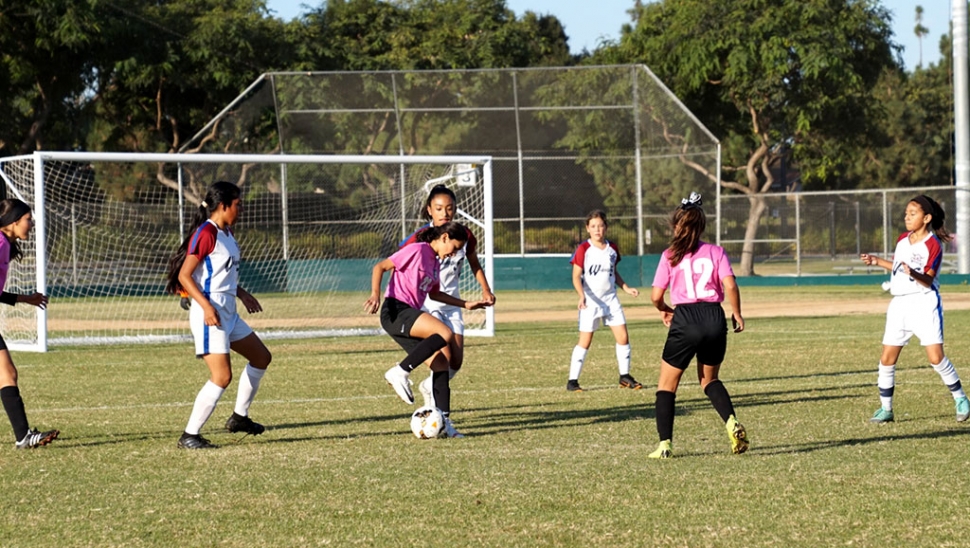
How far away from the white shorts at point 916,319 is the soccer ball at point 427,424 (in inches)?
132

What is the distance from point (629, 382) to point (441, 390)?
3.56 metres

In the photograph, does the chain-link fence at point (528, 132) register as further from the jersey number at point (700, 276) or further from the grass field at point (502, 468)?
the jersey number at point (700, 276)

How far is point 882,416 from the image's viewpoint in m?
9.59

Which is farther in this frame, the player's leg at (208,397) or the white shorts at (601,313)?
the white shorts at (601,313)

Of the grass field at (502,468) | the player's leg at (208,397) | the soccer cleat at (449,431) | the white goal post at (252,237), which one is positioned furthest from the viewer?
A: the white goal post at (252,237)

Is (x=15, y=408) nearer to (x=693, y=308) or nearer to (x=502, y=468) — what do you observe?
(x=502, y=468)

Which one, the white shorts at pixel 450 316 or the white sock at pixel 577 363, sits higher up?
the white shorts at pixel 450 316

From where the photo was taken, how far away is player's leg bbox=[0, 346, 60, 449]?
8.80 metres

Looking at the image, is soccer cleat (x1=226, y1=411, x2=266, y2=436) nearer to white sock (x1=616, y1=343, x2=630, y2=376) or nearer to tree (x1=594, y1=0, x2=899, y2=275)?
white sock (x1=616, y1=343, x2=630, y2=376)

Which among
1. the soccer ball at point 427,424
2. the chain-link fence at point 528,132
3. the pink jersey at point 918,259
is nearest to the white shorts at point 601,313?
the pink jersey at point 918,259

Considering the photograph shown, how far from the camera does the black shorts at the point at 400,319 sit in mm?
9430

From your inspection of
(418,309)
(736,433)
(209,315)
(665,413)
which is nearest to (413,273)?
(418,309)

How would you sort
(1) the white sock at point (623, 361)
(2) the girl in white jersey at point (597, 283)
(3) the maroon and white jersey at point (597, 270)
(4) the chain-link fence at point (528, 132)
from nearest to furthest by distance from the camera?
(1) the white sock at point (623, 361) → (2) the girl in white jersey at point (597, 283) → (3) the maroon and white jersey at point (597, 270) → (4) the chain-link fence at point (528, 132)

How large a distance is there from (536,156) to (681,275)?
26.9 m
